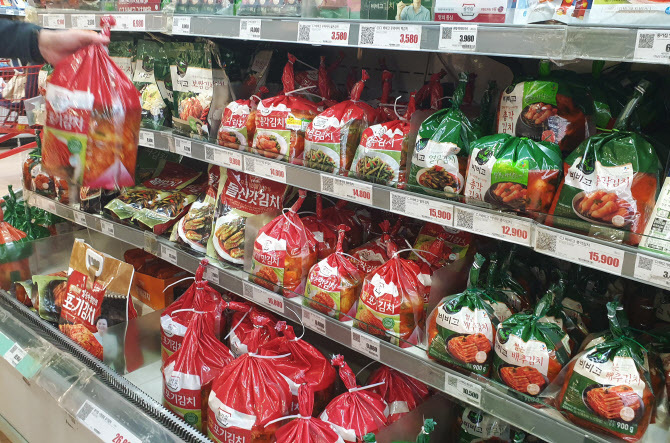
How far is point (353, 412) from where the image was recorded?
→ 60.3 inches

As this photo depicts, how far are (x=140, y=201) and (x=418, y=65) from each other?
1241 mm

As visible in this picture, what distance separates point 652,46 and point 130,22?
1.68 m

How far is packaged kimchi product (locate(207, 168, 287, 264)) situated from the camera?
200 centimetres

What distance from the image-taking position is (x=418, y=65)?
2.06 metres

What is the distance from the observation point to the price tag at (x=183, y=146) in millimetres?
2027

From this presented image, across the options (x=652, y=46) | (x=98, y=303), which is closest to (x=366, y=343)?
(x=652, y=46)

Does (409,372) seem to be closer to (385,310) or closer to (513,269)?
(385,310)

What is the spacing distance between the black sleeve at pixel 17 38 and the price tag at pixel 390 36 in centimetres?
88

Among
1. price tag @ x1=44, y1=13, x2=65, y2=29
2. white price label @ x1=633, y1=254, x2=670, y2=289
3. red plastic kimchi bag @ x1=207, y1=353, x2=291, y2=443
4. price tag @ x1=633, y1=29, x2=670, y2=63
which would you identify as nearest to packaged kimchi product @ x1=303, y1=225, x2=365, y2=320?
red plastic kimchi bag @ x1=207, y1=353, x2=291, y2=443

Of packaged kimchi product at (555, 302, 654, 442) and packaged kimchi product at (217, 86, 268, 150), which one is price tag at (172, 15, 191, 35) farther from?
packaged kimchi product at (555, 302, 654, 442)

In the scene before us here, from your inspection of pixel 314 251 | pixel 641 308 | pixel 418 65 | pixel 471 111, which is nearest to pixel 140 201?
pixel 314 251

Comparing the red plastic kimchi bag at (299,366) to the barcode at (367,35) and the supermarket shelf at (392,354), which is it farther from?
the barcode at (367,35)

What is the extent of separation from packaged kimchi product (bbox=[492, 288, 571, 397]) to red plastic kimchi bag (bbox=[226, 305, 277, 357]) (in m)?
0.79

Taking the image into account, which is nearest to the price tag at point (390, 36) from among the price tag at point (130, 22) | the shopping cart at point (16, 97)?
the price tag at point (130, 22)
